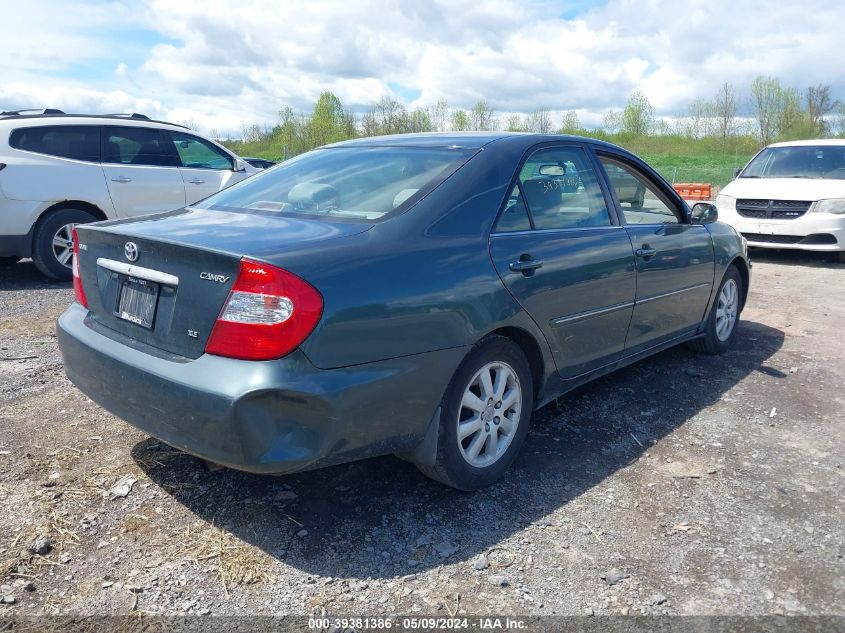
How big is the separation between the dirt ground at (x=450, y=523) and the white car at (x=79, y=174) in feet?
11.9

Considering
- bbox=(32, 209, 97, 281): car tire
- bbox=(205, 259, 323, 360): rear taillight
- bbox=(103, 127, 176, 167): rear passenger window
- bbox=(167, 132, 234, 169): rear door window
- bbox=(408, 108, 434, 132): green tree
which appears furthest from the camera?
bbox=(408, 108, 434, 132): green tree

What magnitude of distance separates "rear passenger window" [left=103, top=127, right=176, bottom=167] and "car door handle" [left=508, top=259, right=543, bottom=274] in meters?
6.37

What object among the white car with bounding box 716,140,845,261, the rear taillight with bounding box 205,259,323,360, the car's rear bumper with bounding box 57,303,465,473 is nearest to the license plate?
the car's rear bumper with bounding box 57,303,465,473

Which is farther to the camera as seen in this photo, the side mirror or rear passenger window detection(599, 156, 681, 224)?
the side mirror

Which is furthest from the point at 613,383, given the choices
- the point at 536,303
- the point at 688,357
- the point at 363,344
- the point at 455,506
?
the point at 363,344

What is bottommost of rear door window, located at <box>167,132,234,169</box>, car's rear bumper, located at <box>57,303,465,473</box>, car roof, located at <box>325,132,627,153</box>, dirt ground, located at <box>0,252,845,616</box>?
dirt ground, located at <box>0,252,845,616</box>

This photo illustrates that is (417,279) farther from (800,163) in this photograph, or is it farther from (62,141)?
(800,163)

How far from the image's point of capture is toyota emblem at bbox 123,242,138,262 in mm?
2818

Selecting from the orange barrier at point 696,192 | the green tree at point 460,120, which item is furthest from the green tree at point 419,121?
the orange barrier at point 696,192

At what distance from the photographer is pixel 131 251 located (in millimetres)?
2832

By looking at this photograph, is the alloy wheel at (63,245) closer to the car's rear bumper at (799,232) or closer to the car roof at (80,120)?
the car roof at (80,120)

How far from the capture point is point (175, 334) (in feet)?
8.67

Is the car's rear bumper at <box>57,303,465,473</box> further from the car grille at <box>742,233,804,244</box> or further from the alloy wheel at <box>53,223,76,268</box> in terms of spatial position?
the car grille at <box>742,233,804,244</box>

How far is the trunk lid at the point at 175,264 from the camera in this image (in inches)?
100
